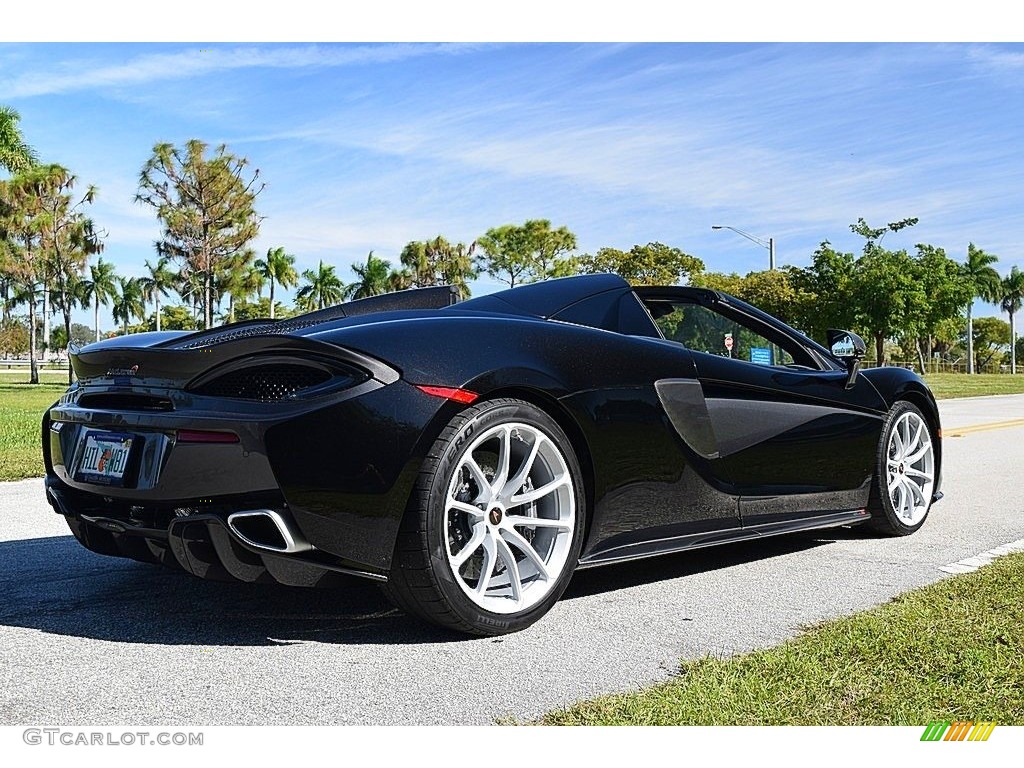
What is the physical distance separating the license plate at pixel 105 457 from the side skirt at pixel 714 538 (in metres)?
1.61

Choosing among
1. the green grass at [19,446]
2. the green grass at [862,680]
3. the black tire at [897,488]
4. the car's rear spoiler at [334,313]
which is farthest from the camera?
the green grass at [19,446]

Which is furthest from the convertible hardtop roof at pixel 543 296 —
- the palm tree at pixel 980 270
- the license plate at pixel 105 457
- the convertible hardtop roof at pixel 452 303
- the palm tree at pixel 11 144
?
the palm tree at pixel 980 270

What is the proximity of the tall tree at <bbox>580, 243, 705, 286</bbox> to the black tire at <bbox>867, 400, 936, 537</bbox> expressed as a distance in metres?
49.7

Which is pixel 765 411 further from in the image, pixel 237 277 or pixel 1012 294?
pixel 1012 294

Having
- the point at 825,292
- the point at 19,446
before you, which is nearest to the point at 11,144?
the point at 19,446

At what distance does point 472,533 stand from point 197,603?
3.94 ft

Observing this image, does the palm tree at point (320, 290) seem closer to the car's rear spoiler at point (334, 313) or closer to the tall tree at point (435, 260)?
the tall tree at point (435, 260)

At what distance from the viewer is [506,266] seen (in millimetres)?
60125

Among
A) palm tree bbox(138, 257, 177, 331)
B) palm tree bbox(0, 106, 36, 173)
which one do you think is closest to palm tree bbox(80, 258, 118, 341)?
palm tree bbox(138, 257, 177, 331)

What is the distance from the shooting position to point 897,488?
5.67 m

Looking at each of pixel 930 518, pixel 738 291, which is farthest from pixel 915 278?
pixel 930 518

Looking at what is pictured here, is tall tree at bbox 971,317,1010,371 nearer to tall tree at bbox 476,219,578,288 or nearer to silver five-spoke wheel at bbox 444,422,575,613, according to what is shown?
tall tree at bbox 476,219,578,288
